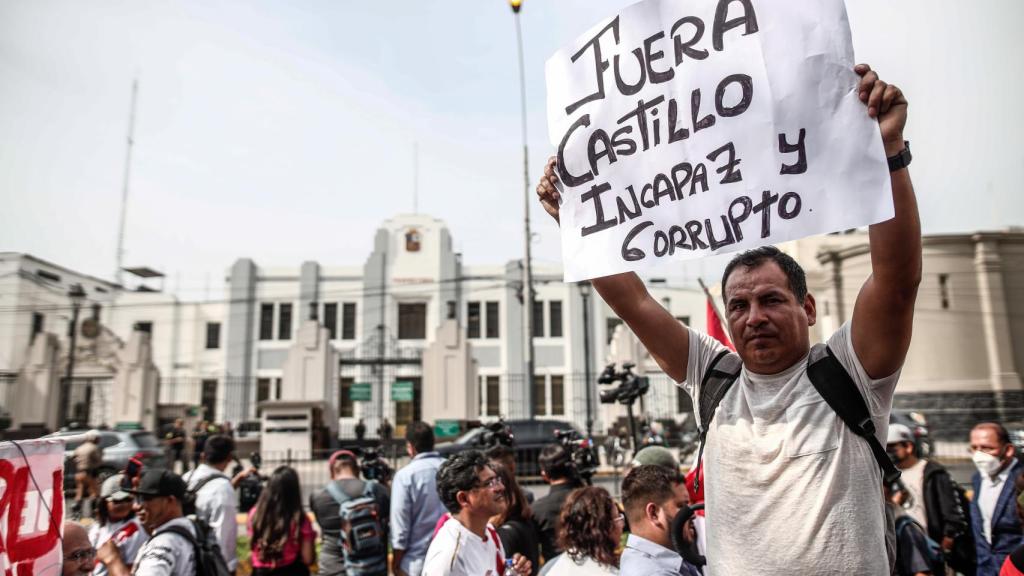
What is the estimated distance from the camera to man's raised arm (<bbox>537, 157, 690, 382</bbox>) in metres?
2.30

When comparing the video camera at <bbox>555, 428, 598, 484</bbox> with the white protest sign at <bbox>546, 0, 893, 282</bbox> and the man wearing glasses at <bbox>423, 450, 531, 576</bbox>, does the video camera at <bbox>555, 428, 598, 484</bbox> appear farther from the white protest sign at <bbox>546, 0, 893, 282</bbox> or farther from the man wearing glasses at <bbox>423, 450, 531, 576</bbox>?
the white protest sign at <bbox>546, 0, 893, 282</bbox>

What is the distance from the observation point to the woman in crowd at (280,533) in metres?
5.19

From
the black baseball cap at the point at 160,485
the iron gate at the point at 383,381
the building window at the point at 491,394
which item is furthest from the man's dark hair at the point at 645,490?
the building window at the point at 491,394

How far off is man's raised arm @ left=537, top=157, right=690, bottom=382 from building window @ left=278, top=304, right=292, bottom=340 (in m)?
38.3

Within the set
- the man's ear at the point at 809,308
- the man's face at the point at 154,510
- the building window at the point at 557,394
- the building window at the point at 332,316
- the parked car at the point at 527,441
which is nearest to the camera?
the man's ear at the point at 809,308

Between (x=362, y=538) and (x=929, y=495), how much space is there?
4.32m

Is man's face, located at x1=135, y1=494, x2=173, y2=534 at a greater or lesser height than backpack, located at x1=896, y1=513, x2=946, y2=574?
greater

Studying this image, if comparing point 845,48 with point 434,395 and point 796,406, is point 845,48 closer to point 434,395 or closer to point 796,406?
point 796,406

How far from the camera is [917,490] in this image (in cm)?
554

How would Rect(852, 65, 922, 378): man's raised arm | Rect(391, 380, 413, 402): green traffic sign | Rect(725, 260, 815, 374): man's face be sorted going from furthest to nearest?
Rect(391, 380, 413, 402): green traffic sign, Rect(725, 260, 815, 374): man's face, Rect(852, 65, 922, 378): man's raised arm

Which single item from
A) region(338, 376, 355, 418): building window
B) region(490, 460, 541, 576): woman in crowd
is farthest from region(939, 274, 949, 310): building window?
region(490, 460, 541, 576): woman in crowd

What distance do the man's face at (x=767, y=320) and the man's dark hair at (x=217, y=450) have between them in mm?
5226

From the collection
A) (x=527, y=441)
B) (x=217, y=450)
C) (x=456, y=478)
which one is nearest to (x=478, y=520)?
(x=456, y=478)

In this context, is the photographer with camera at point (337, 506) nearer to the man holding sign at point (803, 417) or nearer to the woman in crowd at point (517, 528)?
the woman in crowd at point (517, 528)
